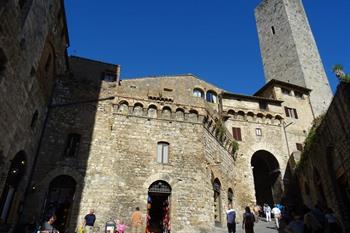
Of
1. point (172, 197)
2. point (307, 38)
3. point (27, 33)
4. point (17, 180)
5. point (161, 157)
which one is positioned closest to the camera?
point (27, 33)

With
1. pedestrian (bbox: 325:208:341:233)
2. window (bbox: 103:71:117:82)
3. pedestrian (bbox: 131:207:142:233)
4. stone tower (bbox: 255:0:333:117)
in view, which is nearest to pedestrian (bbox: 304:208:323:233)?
pedestrian (bbox: 325:208:341:233)

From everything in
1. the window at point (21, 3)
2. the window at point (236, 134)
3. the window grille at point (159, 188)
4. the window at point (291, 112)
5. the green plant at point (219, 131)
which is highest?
the window at point (291, 112)

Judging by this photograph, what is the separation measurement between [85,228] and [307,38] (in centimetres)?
3638

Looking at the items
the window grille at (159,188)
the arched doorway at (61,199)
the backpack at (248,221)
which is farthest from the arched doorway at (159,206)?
the backpack at (248,221)

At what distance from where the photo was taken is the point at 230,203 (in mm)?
19234

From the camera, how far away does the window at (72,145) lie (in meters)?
15.5

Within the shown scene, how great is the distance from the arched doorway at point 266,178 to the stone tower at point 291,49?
8613mm

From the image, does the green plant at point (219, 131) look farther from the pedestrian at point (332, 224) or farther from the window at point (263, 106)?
the pedestrian at point (332, 224)

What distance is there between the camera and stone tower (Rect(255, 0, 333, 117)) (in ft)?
110

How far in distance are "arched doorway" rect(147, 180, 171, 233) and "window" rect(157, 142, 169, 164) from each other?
4.22 feet

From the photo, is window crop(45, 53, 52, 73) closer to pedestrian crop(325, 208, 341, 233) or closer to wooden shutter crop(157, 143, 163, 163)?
wooden shutter crop(157, 143, 163, 163)

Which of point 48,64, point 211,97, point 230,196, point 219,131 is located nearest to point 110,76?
point 48,64

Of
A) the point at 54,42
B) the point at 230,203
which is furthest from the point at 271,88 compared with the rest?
the point at 54,42

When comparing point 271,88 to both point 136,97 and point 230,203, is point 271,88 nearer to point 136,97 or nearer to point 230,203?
point 230,203
